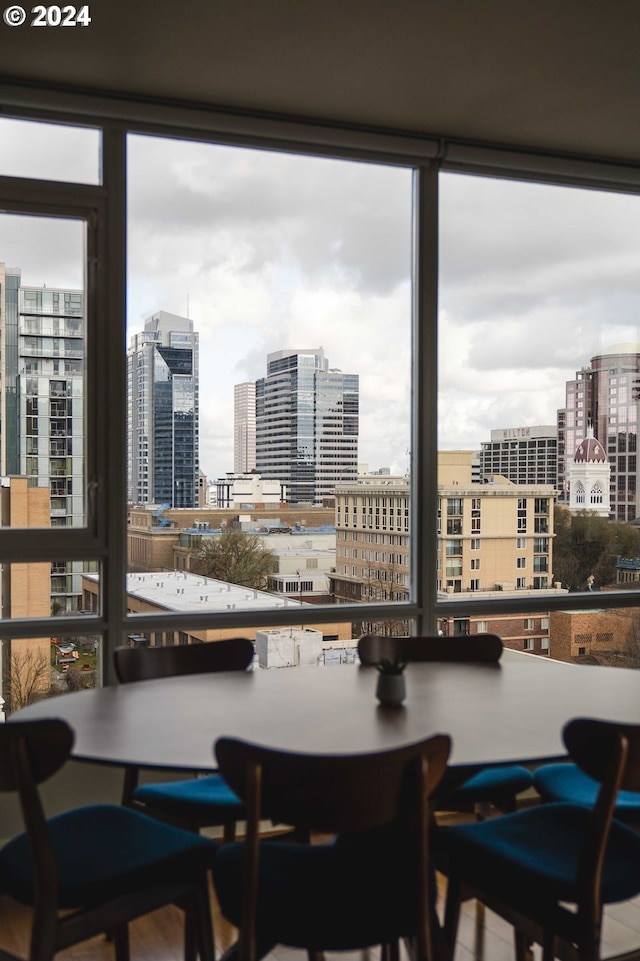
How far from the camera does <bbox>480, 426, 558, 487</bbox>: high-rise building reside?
4.75m

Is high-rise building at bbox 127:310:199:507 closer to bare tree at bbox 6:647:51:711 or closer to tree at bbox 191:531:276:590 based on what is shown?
tree at bbox 191:531:276:590

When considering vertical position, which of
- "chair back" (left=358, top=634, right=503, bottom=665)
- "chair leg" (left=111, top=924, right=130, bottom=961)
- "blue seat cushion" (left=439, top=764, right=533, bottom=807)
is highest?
"chair back" (left=358, top=634, right=503, bottom=665)

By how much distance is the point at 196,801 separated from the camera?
282 centimetres

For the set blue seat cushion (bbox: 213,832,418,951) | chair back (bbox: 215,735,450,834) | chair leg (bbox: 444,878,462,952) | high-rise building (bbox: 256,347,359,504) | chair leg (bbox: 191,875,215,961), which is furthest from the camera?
high-rise building (bbox: 256,347,359,504)

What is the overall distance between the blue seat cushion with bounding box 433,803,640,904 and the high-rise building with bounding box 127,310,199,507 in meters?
2.10

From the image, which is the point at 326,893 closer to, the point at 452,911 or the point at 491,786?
the point at 452,911

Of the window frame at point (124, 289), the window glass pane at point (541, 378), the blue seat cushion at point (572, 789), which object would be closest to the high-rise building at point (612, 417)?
the window glass pane at point (541, 378)

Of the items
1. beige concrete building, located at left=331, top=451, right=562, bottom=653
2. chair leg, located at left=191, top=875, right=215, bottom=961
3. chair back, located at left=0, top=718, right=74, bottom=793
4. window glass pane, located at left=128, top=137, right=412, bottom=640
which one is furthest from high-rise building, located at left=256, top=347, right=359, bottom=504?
chair back, located at left=0, top=718, right=74, bottom=793

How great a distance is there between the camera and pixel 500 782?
3.09m

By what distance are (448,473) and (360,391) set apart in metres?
0.62

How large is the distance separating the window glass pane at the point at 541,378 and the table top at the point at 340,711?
1.57m

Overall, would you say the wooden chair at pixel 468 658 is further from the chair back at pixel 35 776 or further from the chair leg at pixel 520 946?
the chair back at pixel 35 776

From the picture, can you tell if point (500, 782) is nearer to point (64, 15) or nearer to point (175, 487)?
point (175, 487)

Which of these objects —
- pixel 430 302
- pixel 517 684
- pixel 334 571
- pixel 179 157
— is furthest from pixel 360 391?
pixel 517 684
